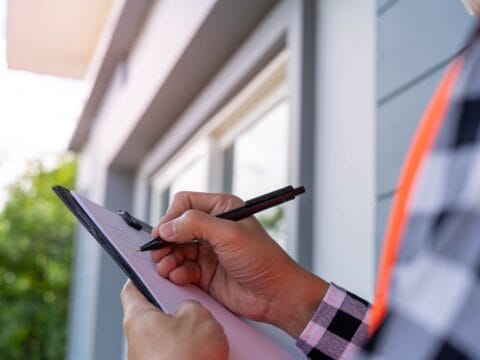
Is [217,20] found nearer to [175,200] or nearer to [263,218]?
[263,218]

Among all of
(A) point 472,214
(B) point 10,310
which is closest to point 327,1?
(A) point 472,214

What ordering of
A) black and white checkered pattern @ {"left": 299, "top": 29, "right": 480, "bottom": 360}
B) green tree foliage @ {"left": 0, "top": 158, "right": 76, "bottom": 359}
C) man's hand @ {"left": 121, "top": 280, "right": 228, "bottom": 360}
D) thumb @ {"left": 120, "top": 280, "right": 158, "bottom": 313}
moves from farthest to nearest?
green tree foliage @ {"left": 0, "top": 158, "right": 76, "bottom": 359} < thumb @ {"left": 120, "top": 280, "right": 158, "bottom": 313} < man's hand @ {"left": 121, "top": 280, "right": 228, "bottom": 360} < black and white checkered pattern @ {"left": 299, "top": 29, "right": 480, "bottom": 360}

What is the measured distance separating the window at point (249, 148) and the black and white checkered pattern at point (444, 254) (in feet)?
5.03

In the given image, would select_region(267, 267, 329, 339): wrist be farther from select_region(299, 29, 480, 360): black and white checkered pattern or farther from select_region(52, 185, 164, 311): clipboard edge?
select_region(299, 29, 480, 360): black and white checkered pattern

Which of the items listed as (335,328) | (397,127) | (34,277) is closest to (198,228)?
(335,328)

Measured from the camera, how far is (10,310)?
10.4 meters

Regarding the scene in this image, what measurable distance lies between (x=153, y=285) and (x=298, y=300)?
9.7 inches

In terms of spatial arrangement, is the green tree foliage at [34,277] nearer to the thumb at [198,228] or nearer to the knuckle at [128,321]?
the thumb at [198,228]

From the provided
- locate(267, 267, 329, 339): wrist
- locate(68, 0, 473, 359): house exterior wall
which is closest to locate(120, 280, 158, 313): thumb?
locate(267, 267, 329, 339): wrist

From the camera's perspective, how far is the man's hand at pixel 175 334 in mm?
527

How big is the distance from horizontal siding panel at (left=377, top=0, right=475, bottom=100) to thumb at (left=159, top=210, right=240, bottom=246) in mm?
619

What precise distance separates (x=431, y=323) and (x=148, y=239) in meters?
0.61

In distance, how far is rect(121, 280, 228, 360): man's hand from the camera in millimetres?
527

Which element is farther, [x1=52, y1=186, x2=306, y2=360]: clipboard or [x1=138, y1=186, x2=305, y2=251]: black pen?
[x1=138, y1=186, x2=305, y2=251]: black pen
